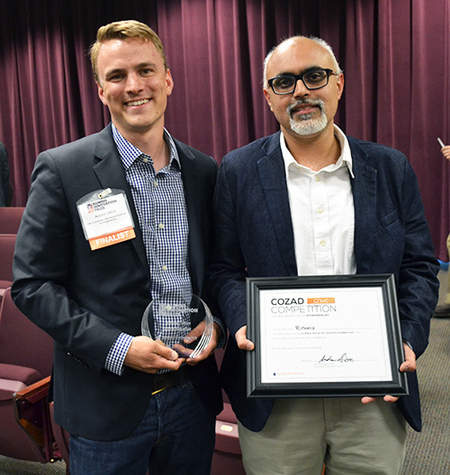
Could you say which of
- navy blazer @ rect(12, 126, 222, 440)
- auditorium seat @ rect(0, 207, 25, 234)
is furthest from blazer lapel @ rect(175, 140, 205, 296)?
auditorium seat @ rect(0, 207, 25, 234)

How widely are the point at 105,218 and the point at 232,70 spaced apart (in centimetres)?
578

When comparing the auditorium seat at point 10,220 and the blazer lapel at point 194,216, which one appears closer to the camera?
the blazer lapel at point 194,216

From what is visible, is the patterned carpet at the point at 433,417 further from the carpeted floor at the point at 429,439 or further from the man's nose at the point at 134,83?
the man's nose at the point at 134,83

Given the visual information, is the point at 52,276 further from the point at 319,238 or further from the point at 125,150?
the point at 319,238

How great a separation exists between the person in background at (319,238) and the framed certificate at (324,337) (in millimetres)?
108

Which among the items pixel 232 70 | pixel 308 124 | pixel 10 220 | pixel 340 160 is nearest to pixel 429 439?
pixel 340 160

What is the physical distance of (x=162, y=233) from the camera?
4.79ft

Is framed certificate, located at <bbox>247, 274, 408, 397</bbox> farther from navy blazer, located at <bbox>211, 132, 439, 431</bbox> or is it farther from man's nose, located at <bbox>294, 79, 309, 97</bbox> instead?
man's nose, located at <bbox>294, 79, 309, 97</bbox>

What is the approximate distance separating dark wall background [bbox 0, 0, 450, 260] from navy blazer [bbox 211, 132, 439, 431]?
4.51 meters

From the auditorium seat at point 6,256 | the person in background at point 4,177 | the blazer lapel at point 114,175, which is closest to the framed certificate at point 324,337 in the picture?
the blazer lapel at point 114,175

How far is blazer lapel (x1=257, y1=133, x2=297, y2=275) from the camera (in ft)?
4.68

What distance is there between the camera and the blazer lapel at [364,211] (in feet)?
4.62

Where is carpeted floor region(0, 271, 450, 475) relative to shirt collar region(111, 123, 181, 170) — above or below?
below

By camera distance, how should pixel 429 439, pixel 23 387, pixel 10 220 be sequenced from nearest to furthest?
1. pixel 23 387
2. pixel 429 439
3. pixel 10 220
